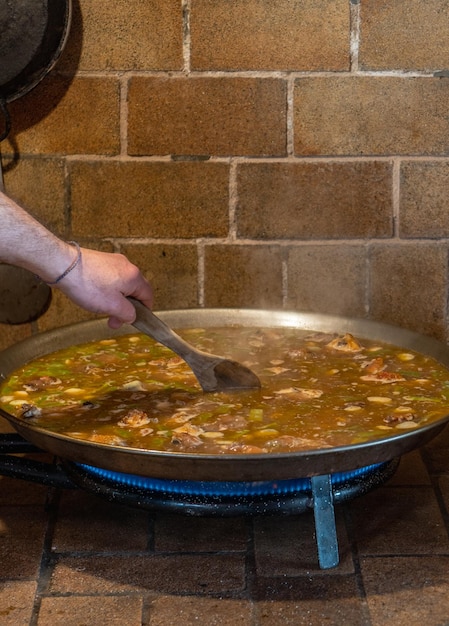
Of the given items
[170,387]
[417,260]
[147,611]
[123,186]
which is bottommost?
[147,611]

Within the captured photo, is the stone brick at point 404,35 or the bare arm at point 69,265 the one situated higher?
the stone brick at point 404,35

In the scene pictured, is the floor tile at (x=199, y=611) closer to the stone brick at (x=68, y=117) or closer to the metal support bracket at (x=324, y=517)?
the metal support bracket at (x=324, y=517)

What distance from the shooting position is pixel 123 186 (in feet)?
13.0

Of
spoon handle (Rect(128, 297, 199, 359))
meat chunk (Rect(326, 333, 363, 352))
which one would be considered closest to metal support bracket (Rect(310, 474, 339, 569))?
spoon handle (Rect(128, 297, 199, 359))

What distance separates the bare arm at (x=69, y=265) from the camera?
98.6 inches

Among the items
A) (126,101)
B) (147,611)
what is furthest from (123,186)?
(147,611)

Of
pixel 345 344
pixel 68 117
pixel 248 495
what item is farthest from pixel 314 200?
pixel 248 495

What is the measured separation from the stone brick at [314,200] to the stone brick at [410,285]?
5.0 inches

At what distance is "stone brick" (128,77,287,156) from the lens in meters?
3.87

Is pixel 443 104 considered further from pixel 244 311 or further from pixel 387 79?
pixel 244 311

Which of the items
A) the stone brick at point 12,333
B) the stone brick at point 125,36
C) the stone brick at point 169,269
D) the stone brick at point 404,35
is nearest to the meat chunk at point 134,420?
the stone brick at point 169,269

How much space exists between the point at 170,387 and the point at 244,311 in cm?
68

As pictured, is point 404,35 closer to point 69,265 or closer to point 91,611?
point 69,265

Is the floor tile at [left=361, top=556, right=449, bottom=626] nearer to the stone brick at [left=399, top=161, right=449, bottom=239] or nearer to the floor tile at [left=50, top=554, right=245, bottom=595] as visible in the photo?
the floor tile at [left=50, top=554, right=245, bottom=595]
